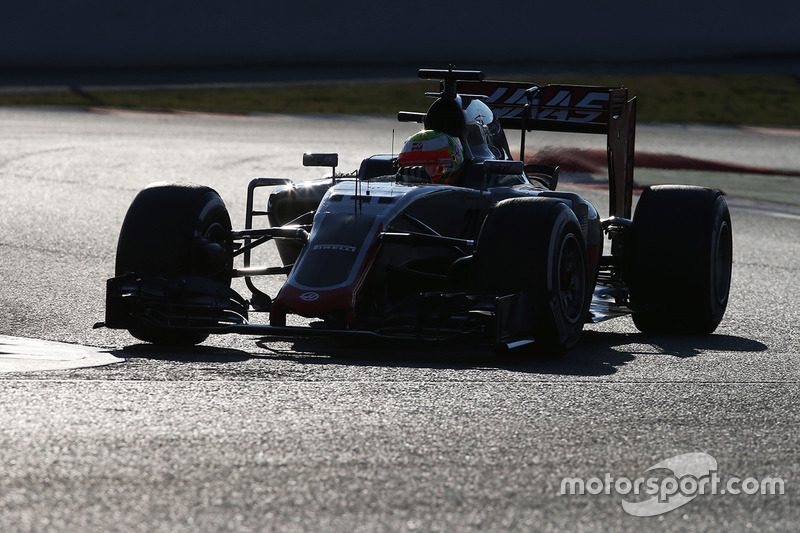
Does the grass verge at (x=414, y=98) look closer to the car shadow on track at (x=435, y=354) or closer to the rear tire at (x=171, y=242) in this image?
the car shadow on track at (x=435, y=354)

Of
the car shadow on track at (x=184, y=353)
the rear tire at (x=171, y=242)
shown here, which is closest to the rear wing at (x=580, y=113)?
the rear tire at (x=171, y=242)

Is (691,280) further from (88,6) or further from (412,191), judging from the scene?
(88,6)

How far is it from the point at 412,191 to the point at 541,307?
1.07 metres

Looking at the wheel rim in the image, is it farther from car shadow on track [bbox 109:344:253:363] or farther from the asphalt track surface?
car shadow on track [bbox 109:344:253:363]

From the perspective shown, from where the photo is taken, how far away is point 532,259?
6418 mm

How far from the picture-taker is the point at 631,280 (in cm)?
794

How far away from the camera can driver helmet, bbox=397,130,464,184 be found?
772 centimetres

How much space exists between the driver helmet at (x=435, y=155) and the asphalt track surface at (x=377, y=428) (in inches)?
51.3

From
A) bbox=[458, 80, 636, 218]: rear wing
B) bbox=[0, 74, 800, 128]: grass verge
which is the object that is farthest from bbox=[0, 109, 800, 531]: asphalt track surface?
bbox=[0, 74, 800, 128]: grass verge

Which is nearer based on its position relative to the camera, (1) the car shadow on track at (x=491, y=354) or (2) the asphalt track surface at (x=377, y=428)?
(2) the asphalt track surface at (x=377, y=428)

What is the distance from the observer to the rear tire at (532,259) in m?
6.42

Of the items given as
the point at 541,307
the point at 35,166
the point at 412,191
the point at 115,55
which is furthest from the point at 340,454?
the point at 115,55

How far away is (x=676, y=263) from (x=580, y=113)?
1.86 meters

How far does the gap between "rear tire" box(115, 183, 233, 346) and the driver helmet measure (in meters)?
1.29
